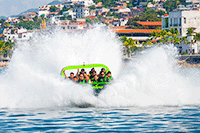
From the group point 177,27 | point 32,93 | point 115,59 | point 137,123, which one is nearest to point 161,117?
point 137,123

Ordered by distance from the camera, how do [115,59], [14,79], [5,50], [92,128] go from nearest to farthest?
[92,128] < [14,79] < [115,59] < [5,50]

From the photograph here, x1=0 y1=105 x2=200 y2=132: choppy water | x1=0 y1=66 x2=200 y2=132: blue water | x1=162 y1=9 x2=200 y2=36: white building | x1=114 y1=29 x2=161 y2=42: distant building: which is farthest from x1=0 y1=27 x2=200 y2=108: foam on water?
x1=114 y1=29 x2=161 y2=42: distant building

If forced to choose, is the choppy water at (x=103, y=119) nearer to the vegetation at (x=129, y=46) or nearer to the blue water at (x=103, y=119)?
the blue water at (x=103, y=119)

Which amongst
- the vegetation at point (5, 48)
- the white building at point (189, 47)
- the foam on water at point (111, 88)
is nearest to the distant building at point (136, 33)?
the white building at point (189, 47)

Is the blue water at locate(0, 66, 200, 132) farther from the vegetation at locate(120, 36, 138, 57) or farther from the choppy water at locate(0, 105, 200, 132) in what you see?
the vegetation at locate(120, 36, 138, 57)

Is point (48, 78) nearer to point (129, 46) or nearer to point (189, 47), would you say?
point (189, 47)

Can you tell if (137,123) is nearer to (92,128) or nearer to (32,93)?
(92,128)
